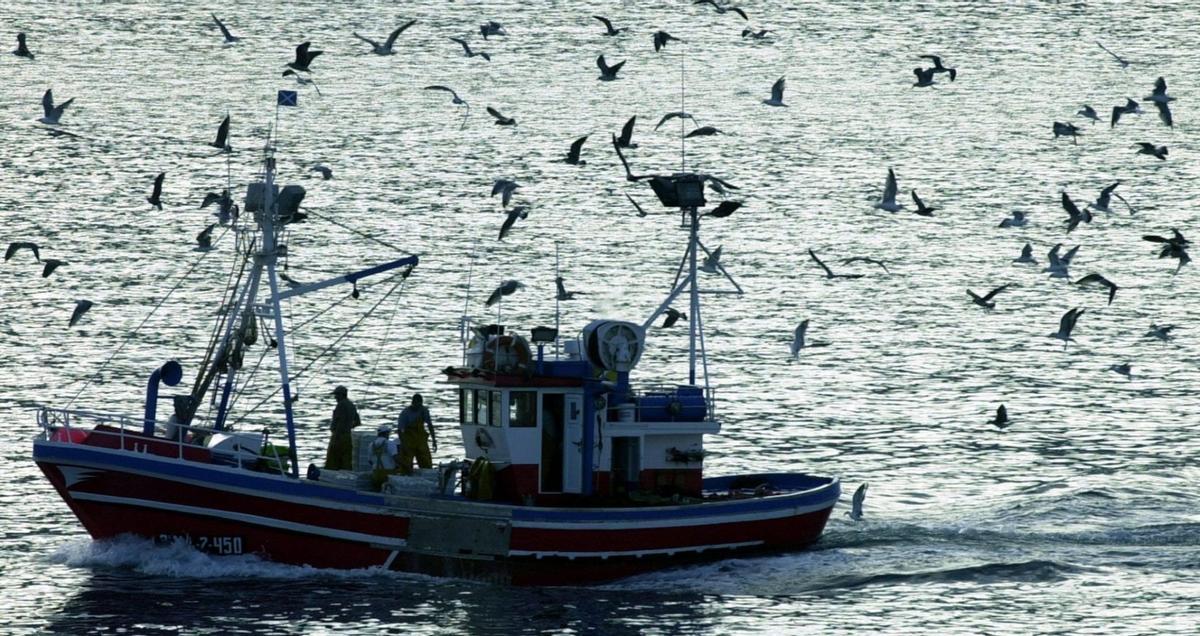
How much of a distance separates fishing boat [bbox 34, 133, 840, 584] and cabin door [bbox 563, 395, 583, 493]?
0.02 m

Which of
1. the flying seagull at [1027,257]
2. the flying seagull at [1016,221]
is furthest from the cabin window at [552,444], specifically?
the flying seagull at [1016,221]

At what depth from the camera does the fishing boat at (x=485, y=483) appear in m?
35.8

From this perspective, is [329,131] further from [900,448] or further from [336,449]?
[336,449]

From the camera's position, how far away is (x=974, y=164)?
103500 mm

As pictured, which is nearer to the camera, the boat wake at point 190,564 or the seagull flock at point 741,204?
the boat wake at point 190,564

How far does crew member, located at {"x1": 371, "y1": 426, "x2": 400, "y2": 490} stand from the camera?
36500 millimetres

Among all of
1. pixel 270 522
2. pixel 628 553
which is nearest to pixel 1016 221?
pixel 628 553

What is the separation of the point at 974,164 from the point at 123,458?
2874 inches

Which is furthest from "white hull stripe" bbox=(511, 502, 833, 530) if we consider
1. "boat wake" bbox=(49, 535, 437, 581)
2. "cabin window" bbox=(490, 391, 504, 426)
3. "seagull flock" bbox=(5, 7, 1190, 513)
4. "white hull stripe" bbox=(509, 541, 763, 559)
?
"seagull flock" bbox=(5, 7, 1190, 513)

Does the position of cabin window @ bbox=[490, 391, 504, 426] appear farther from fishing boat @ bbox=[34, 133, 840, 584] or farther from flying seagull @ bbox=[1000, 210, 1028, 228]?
flying seagull @ bbox=[1000, 210, 1028, 228]

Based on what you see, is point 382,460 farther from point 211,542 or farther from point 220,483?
point 211,542

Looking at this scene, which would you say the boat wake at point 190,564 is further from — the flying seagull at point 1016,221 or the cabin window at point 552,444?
the flying seagull at point 1016,221

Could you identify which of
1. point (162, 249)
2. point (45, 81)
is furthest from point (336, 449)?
point (45, 81)

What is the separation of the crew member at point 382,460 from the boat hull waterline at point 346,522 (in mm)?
776
